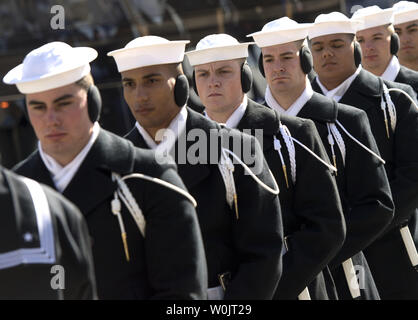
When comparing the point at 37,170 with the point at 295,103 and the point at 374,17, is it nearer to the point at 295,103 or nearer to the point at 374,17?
the point at 295,103

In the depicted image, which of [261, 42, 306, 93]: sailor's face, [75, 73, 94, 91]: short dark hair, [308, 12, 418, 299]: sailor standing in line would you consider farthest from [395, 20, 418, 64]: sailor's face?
[75, 73, 94, 91]: short dark hair

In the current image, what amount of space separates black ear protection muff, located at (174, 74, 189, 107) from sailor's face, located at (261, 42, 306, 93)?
4.31 ft

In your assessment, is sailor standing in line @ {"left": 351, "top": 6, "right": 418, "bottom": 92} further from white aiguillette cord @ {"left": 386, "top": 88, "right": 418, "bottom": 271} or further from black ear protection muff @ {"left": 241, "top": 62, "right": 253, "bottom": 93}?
black ear protection muff @ {"left": 241, "top": 62, "right": 253, "bottom": 93}

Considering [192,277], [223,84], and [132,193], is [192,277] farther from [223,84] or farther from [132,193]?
[223,84]

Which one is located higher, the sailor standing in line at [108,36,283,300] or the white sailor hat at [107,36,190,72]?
the white sailor hat at [107,36,190,72]

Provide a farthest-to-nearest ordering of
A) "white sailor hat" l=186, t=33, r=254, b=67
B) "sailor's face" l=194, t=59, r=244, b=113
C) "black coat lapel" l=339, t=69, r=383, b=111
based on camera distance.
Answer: "black coat lapel" l=339, t=69, r=383, b=111, "white sailor hat" l=186, t=33, r=254, b=67, "sailor's face" l=194, t=59, r=244, b=113

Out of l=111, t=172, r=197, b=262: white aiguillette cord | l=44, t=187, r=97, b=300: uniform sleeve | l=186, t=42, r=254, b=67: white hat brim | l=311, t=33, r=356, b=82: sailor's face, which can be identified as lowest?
l=44, t=187, r=97, b=300: uniform sleeve

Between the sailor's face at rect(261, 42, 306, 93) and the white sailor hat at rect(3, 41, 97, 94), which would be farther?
the sailor's face at rect(261, 42, 306, 93)

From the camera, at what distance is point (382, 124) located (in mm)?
7215

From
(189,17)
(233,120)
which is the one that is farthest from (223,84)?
(189,17)

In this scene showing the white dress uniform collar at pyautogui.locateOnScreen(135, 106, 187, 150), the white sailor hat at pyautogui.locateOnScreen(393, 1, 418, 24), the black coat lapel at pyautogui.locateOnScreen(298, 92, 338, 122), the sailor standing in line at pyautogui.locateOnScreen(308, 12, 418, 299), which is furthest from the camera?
the white sailor hat at pyautogui.locateOnScreen(393, 1, 418, 24)

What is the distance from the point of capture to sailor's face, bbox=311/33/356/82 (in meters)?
7.21

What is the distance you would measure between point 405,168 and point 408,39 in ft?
9.12

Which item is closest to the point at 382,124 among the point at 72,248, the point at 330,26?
the point at 330,26
